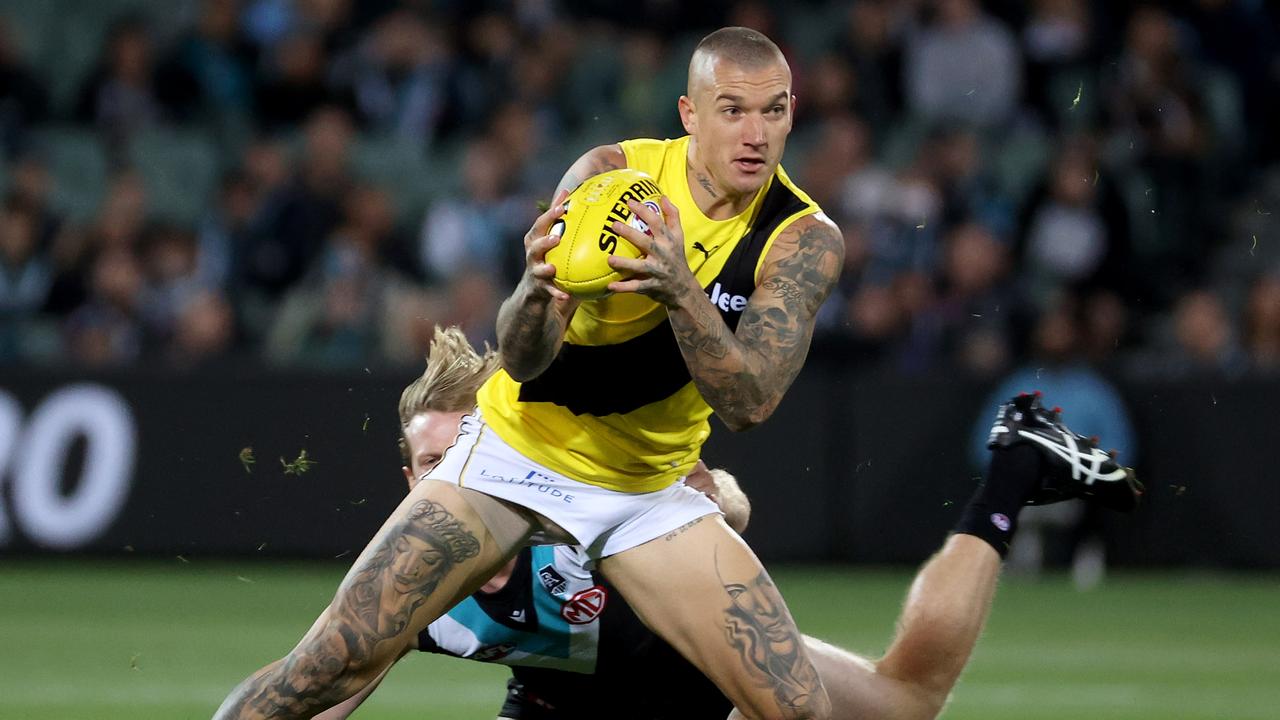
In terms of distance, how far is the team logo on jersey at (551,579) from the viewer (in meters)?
5.97

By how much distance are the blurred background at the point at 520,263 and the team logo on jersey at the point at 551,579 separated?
4938mm

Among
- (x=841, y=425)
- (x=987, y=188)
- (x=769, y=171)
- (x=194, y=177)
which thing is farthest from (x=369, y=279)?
(x=769, y=171)

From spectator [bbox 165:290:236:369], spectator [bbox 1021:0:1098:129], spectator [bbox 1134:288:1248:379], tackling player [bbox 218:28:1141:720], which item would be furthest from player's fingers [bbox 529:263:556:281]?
spectator [bbox 1021:0:1098:129]

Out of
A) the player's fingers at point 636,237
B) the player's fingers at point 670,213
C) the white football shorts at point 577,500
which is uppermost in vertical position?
the player's fingers at point 670,213

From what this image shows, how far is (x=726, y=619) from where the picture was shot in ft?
17.2

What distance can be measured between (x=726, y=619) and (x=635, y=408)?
2.11 ft

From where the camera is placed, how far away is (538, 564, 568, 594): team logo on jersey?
5969 mm

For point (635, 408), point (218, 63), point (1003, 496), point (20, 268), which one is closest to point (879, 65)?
point (218, 63)

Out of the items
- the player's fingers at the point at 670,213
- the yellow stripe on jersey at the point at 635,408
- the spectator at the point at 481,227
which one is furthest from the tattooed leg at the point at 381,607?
the spectator at the point at 481,227

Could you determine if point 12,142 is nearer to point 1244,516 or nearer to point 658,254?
point 1244,516

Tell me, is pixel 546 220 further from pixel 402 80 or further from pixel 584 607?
pixel 402 80

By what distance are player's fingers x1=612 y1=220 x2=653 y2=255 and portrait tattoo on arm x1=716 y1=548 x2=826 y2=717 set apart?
1.01 m

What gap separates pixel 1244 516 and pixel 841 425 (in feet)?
8.68

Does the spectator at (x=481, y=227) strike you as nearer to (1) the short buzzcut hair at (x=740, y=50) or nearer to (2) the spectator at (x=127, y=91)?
(2) the spectator at (x=127, y=91)
